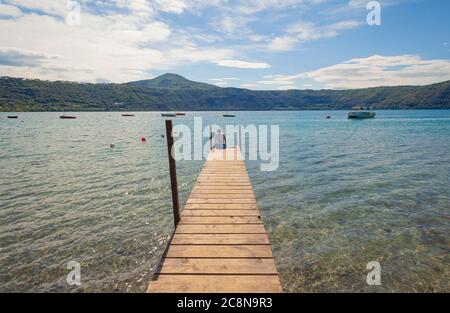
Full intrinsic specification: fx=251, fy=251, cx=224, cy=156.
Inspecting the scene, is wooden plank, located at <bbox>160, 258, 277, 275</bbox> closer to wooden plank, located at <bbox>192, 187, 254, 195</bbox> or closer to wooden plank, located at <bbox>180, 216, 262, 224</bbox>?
wooden plank, located at <bbox>180, 216, 262, 224</bbox>

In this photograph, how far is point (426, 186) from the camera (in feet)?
49.3

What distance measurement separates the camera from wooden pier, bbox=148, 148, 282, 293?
5.05 meters

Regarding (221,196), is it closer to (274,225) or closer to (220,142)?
(274,225)

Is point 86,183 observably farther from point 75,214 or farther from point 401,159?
point 401,159

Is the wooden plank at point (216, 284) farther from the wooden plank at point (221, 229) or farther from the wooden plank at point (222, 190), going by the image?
the wooden plank at point (222, 190)

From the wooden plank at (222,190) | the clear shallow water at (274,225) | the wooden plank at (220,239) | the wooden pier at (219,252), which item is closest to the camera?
the wooden pier at (219,252)

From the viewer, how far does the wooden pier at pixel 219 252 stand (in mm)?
5047

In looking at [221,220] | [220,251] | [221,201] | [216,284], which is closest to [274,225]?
[221,201]

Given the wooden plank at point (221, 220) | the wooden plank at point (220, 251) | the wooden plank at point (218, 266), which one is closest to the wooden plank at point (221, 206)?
the wooden plank at point (221, 220)

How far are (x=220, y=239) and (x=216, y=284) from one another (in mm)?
1893

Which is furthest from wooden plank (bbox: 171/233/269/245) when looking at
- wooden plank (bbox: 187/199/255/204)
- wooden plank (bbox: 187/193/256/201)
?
wooden plank (bbox: 187/193/256/201)

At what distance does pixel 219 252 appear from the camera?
6250 mm
